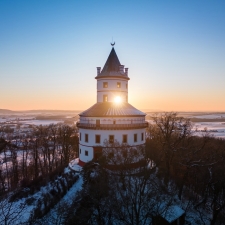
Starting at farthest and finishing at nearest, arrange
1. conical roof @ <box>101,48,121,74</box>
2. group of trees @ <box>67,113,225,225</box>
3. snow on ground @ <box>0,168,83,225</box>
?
conical roof @ <box>101,48,121,74</box> → snow on ground @ <box>0,168,83,225</box> → group of trees @ <box>67,113,225,225</box>

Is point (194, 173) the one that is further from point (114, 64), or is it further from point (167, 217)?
point (114, 64)

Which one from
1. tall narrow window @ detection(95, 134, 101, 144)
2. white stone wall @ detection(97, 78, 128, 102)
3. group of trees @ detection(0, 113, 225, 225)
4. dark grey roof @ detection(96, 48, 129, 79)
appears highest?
dark grey roof @ detection(96, 48, 129, 79)

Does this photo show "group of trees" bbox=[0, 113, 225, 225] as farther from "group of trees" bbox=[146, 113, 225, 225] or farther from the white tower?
the white tower

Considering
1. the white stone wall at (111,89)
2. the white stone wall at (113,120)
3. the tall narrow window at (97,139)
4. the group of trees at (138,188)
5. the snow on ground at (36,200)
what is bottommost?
the snow on ground at (36,200)

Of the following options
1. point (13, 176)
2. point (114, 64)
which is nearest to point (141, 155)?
point (114, 64)

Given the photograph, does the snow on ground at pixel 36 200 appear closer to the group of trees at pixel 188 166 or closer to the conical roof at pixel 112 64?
the group of trees at pixel 188 166

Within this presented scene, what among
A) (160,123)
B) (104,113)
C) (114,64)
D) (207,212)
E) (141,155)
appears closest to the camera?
(141,155)

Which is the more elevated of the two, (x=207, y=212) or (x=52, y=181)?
(x=52, y=181)

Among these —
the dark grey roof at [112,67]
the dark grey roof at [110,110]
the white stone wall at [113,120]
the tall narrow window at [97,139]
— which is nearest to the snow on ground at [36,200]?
the tall narrow window at [97,139]

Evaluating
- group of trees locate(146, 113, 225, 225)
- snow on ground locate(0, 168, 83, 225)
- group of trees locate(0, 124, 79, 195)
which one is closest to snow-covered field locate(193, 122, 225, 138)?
group of trees locate(146, 113, 225, 225)
